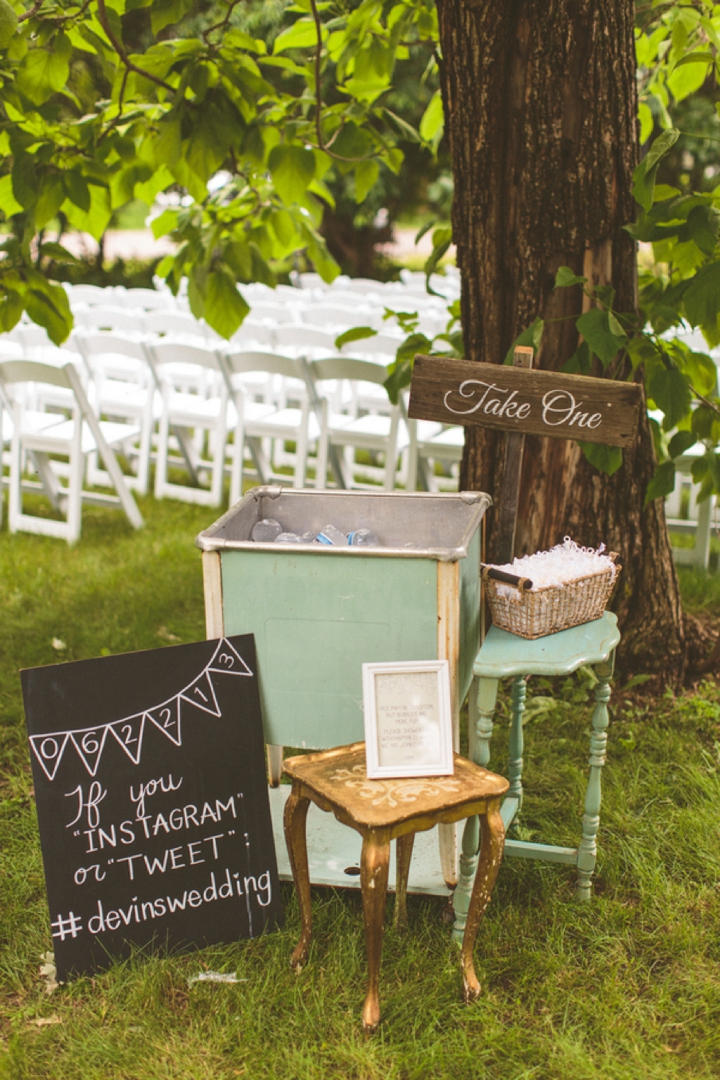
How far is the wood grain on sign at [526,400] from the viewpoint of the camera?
2068 millimetres

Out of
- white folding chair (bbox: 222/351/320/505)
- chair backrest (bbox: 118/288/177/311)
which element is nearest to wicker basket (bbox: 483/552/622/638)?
white folding chair (bbox: 222/351/320/505)

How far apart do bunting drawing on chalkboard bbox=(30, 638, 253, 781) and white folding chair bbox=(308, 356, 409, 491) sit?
2374mm

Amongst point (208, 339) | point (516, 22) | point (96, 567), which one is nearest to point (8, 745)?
point (96, 567)

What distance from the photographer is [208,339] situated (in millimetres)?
6359

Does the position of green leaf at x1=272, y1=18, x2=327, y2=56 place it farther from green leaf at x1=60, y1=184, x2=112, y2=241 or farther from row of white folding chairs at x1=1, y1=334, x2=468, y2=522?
row of white folding chairs at x1=1, y1=334, x2=468, y2=522

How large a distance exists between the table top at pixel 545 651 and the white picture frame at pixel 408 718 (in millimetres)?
97

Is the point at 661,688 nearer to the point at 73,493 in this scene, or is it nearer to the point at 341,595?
the point at 341,595

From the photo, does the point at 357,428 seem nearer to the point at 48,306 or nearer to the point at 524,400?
the point at 48,306

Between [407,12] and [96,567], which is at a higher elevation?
[407,12]

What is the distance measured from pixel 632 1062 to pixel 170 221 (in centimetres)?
309

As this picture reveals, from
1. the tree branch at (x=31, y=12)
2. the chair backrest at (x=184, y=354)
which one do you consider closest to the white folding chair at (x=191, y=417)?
A: the chair backrest at (x=184, y=354)

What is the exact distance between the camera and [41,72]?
8.48ft

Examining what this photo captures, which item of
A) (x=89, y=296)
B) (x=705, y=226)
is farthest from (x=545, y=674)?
(x=89, y=296)

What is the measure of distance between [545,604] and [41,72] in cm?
196
